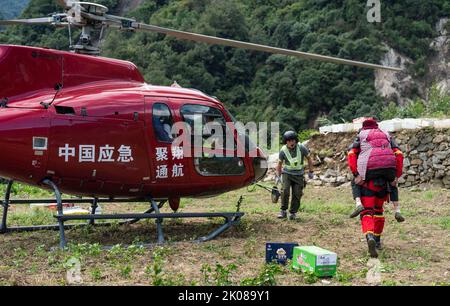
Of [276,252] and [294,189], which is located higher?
[294,189]

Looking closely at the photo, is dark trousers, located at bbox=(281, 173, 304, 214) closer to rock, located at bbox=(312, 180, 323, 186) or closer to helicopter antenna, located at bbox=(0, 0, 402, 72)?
helicopter antenna, located at bbox=(0, 0, 402, 72)

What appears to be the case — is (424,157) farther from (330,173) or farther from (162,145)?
(162,145)

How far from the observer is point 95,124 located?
24.6 feet

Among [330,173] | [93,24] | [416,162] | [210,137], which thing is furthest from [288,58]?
[93,24]

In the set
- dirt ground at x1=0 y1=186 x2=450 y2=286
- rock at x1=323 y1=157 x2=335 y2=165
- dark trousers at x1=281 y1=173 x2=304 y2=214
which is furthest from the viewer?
rock at x1=323 y1=157 x2=335 y2=165

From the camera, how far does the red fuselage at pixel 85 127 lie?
714 centimetres

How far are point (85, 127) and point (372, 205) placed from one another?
3.88 m

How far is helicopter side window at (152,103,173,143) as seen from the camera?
7.96 m

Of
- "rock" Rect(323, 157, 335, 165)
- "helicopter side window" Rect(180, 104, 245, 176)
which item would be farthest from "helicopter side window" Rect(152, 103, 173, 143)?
"rock" Rect(323, 157, 335, 165)

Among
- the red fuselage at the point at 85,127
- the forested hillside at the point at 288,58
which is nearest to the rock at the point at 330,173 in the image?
the red fuselage at the point at 85,127

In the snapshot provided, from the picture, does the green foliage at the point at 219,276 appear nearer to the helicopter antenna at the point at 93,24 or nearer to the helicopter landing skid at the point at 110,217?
the helicopter landing skid at the point at 110,217

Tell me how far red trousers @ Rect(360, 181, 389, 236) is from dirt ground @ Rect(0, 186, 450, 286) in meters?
0.37

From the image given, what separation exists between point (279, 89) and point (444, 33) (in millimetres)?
18104
